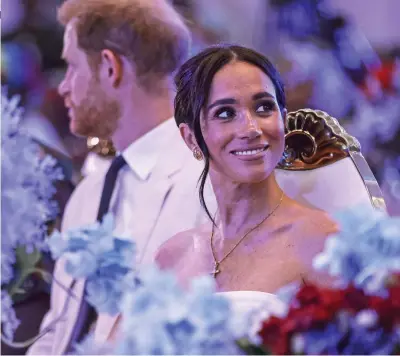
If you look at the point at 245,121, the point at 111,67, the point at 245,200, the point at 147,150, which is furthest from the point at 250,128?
the point at 111,67

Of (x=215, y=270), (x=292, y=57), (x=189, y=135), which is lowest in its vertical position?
(x=292, y=57)

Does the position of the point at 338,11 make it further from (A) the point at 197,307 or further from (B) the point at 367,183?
(A) the point at 197,307

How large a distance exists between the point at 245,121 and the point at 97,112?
2.67ft

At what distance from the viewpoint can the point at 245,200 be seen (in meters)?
1.40

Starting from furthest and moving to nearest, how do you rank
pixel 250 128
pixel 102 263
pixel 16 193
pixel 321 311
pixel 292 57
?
pixel 292 57
pixel 250 128
pixel 16 193
pixel 102 263
pixel 321 311

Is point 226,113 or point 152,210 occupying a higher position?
point 226,113

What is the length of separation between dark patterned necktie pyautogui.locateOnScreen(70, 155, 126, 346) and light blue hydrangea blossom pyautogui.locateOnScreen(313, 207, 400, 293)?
1087 mm

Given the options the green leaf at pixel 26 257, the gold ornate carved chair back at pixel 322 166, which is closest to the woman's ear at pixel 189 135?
the gold ornate carved chair back at pixel 322 166

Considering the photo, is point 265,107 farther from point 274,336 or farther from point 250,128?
point 274,336

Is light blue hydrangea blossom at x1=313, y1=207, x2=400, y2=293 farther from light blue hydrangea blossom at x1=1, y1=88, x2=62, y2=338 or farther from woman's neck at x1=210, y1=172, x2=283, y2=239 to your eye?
woman's neck at x1=210, y1=172, x2=283, y2=239

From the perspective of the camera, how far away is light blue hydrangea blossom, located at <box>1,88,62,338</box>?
44.8 inches

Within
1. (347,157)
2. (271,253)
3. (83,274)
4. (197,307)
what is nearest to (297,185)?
(347,157)

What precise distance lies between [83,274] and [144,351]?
14 cm

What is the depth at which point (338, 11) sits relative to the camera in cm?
286
